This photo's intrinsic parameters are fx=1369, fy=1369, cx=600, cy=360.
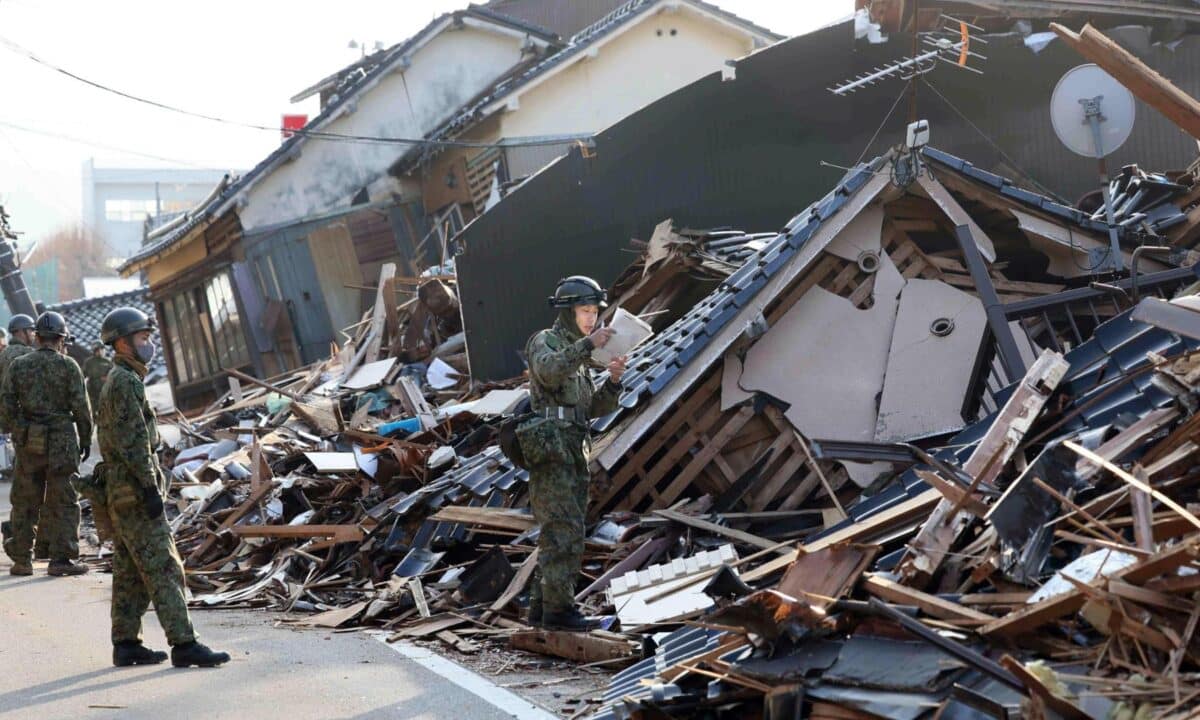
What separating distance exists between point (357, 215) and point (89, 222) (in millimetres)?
81702

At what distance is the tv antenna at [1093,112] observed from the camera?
12109mm

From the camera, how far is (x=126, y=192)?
104000 millimetres

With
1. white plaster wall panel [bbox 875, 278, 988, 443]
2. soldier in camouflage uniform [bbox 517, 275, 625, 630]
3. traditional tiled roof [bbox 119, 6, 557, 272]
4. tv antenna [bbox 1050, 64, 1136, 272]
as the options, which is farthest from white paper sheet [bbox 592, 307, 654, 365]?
traditional tiled roof [bbox 119, 6, 557, 272]

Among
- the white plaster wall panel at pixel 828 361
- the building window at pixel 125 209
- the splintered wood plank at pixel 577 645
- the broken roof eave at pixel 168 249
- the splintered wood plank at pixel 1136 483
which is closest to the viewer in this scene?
the splintered wood plank at pixel 1136 483

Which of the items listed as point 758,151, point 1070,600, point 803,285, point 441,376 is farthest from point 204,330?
point 1070,600

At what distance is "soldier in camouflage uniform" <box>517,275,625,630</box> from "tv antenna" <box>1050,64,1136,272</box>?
5821 millimetres

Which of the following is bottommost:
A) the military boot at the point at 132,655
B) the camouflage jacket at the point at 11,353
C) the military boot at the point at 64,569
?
the military boot at the point at 132,655

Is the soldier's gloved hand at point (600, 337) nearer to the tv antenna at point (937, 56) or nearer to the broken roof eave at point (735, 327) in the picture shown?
the broken roof eave at point (735, 327)

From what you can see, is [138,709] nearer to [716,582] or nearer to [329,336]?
[716,582]

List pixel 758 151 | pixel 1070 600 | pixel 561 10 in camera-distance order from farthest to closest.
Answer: pixel 561 10, pixel 758 151, pixel 1070 600

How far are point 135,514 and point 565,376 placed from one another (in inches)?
101

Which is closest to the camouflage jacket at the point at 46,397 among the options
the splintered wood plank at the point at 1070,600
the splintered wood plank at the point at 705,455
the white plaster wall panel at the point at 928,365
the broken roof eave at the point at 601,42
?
the splintered wood plank at the point at 705,455

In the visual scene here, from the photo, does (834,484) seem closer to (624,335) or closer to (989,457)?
(624,335)

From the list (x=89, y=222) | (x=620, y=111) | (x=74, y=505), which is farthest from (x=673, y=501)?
(x=89, y=222)
